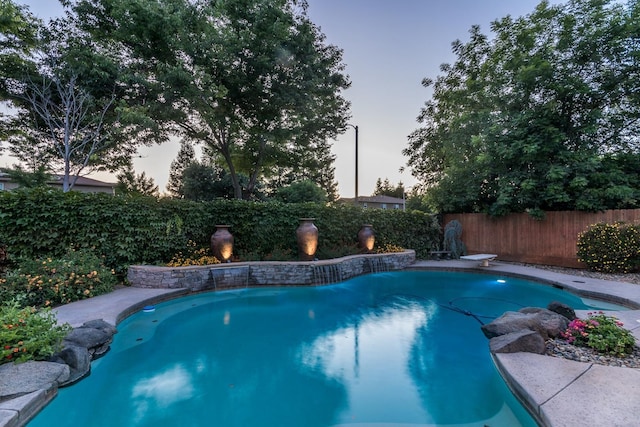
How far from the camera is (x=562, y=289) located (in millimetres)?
6488

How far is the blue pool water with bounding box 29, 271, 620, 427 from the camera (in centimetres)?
250

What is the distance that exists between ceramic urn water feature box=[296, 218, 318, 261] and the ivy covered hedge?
0.52 meters

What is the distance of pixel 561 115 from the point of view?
355 inches

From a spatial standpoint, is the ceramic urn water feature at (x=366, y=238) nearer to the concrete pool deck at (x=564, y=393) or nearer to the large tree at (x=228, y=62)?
the large tree at (x=228, y=62)

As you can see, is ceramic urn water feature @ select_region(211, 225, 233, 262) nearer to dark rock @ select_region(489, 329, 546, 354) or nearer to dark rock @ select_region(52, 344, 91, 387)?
dark rock @ select_region(52, 344, 91, 387)

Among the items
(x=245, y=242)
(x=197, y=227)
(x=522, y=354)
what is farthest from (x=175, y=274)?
(x=522, y=354)

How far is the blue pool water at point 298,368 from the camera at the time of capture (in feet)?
8.20

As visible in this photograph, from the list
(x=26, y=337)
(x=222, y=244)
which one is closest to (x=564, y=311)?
(x=26, y=337)

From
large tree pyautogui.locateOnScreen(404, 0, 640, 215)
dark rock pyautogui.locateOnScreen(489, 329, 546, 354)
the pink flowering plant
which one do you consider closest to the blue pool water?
dark rock pyautogui.locateOnScreen(489, 329, 546, 354)

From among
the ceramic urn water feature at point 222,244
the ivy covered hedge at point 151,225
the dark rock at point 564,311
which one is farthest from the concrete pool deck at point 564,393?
the ceramic urn water feature at point 222,244

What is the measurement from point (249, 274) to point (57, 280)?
3388 millimetres

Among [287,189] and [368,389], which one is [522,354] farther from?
[287,189]

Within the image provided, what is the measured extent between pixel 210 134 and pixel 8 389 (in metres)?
12.0

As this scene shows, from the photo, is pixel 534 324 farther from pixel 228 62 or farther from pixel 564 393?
pixel 228 62
